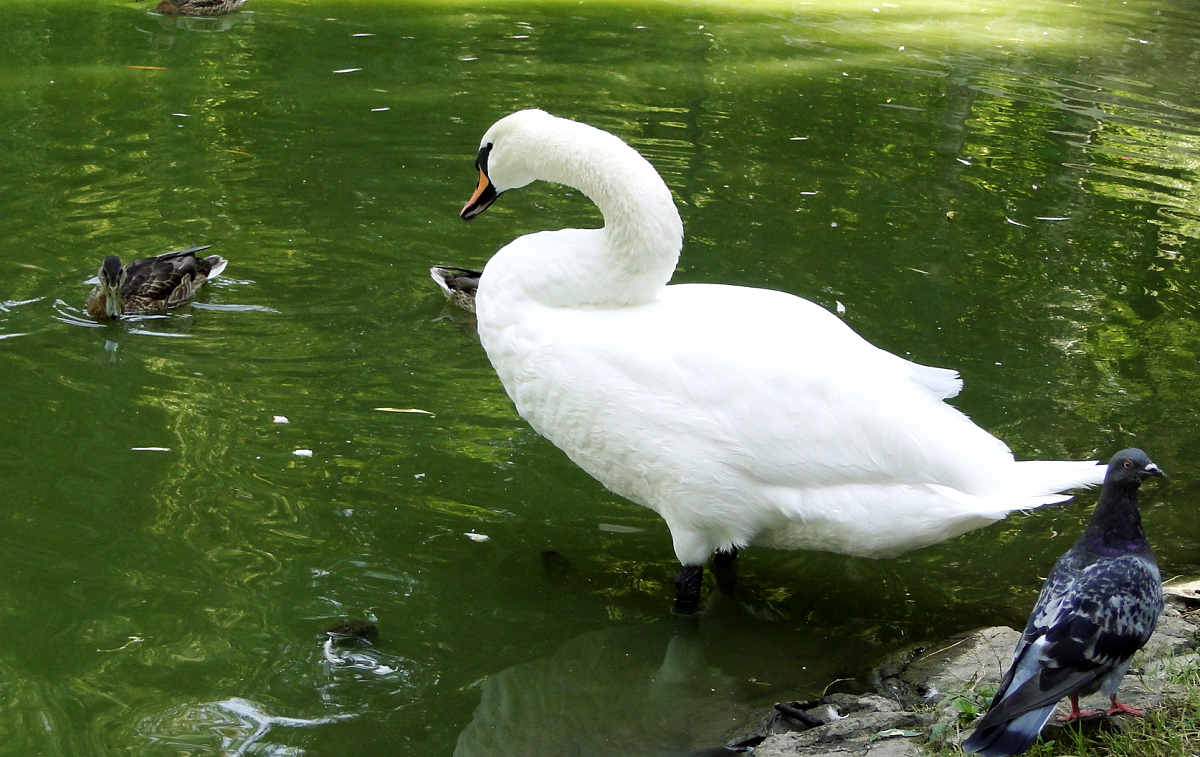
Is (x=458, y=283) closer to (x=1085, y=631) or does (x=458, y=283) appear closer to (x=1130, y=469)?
(x=1130, y=469)

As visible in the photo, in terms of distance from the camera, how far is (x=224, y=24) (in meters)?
13.7

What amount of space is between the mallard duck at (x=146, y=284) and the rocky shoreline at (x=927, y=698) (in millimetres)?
4232

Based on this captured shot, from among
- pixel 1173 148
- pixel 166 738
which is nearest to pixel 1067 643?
pixel 166 738

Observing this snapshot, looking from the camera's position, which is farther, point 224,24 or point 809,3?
point 809,3

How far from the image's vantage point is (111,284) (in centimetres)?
641

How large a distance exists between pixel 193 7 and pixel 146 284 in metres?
8.57

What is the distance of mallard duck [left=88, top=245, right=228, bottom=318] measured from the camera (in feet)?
21.0

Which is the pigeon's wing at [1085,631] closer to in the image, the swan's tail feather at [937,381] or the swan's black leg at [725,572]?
the swan's tail feather at [937,381]

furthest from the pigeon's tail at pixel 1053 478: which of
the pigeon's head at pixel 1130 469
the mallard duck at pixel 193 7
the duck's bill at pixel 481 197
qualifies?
the mallard duck at pixel 193 7

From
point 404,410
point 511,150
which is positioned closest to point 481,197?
point 511,150

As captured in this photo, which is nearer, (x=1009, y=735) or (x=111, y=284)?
(x=1009, y=735)

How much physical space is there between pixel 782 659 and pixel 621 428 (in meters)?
1.02

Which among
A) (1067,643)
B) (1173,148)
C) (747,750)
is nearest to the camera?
(1067,643)

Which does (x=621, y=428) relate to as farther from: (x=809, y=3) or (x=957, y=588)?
(x=809, y=3)
